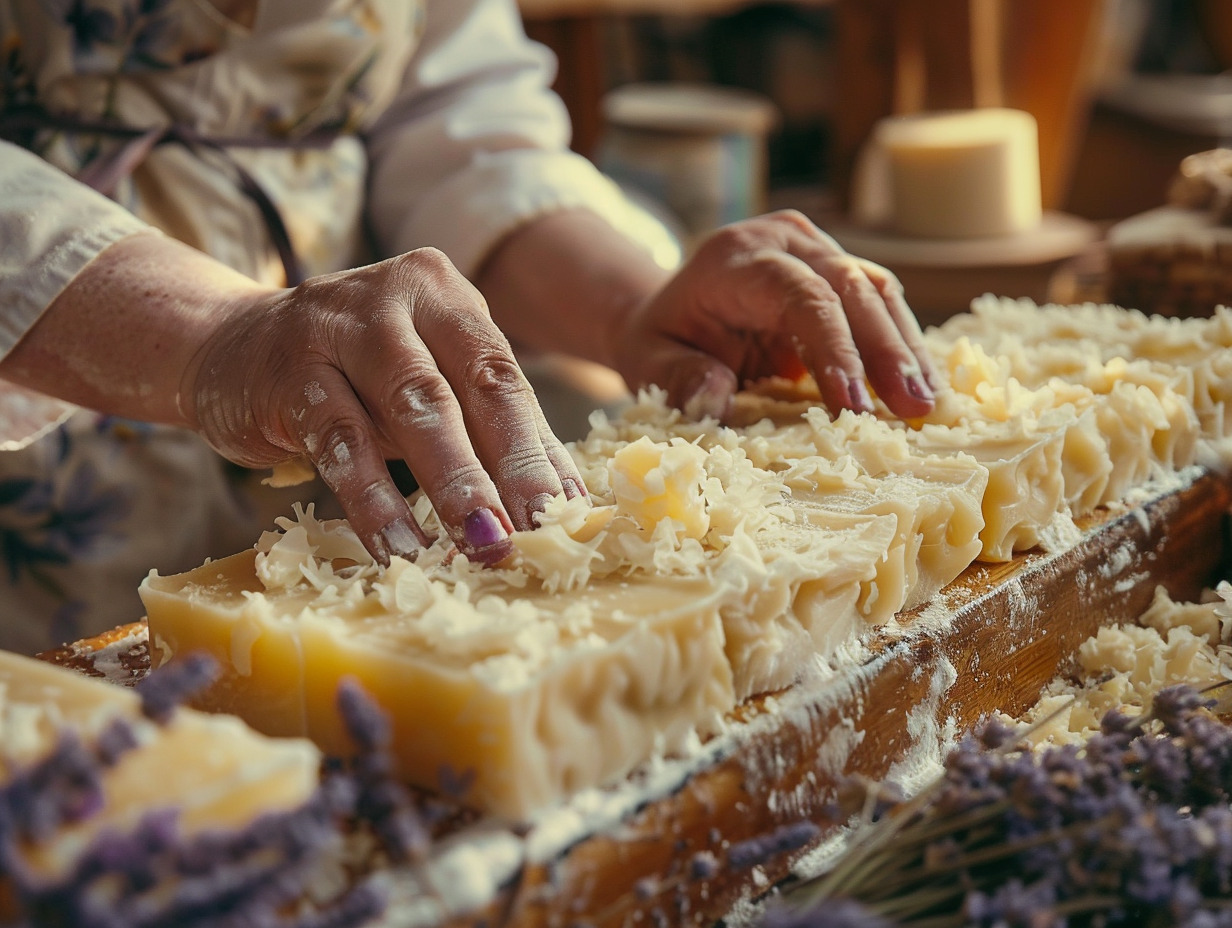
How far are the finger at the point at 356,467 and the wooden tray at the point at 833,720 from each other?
217 millimetres

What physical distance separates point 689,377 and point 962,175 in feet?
5.31

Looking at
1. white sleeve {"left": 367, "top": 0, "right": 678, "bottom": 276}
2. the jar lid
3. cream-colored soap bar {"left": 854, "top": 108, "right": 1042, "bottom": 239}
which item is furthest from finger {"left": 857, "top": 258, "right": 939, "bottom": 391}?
the jar lid

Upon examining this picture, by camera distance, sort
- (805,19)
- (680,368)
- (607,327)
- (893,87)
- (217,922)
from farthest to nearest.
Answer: (805,19)
(893,87)
(607,327)
(680,368)
(217,922)

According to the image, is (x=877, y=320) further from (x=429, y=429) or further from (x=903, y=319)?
(x=429, y=429)

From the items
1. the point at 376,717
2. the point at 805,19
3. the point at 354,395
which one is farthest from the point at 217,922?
the point at 805,19

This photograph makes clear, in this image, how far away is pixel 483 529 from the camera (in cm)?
76

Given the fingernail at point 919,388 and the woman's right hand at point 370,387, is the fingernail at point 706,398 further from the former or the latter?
the woman's right hand at point 370,387

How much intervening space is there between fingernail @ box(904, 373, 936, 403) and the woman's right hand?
41 cm

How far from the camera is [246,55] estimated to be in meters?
1.33

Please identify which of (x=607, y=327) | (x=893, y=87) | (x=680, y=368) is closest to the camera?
(x=680, y=368)

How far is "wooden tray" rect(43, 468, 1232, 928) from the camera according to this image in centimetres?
62

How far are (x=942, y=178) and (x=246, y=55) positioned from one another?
1723mm

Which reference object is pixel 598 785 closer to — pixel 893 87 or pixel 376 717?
pixel 376 717

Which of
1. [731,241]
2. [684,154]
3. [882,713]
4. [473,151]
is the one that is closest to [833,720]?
[882,713]
